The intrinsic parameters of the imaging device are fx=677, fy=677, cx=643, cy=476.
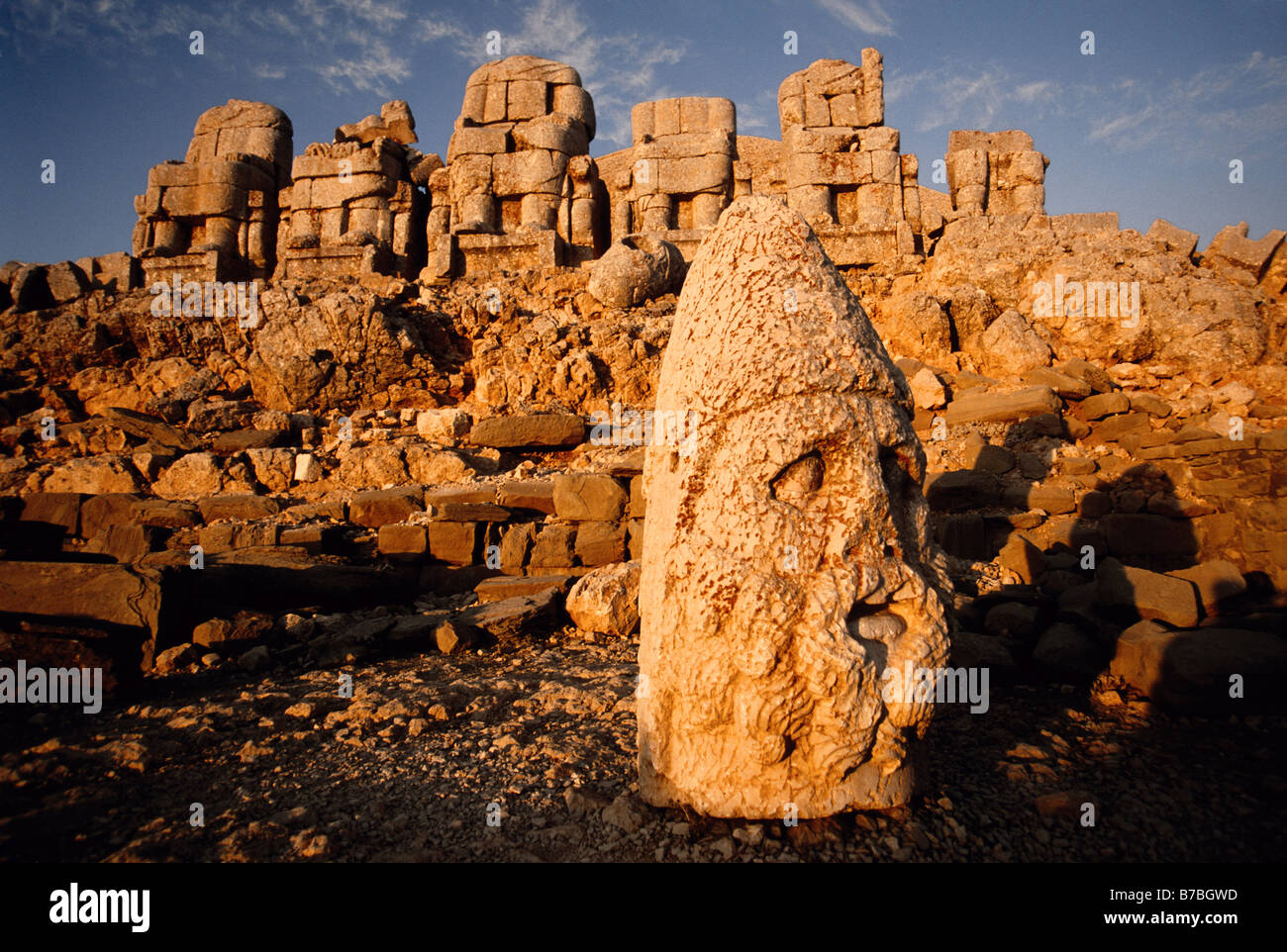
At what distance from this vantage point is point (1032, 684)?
147 inches

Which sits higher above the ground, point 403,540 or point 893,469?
point 893,469

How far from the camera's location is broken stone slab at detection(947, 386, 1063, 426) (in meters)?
8.01

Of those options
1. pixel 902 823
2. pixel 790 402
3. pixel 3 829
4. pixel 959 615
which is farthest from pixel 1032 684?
pixel 3 829

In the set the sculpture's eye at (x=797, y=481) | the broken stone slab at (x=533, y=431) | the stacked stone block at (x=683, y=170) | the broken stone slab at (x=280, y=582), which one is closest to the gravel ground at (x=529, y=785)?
the sculpture's eye at (x=797, y=481)

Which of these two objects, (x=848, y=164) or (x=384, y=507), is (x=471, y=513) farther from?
(x=848, y=164)

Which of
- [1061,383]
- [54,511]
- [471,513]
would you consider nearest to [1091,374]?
[1061,383]

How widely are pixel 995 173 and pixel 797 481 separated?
13926mm

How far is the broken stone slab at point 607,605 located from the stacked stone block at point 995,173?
11.1m

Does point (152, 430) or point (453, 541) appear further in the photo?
point (152, 430)

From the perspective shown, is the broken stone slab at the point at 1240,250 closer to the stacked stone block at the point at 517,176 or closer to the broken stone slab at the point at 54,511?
the stacked stone block at the point at 517,176

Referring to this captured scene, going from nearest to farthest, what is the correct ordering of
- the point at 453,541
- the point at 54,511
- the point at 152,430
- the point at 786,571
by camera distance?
1. the point at 786,571
2. the point at 453,541
3. the point at 54,511
4. the point at 152,430

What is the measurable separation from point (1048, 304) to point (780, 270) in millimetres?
9807

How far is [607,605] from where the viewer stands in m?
5.21
